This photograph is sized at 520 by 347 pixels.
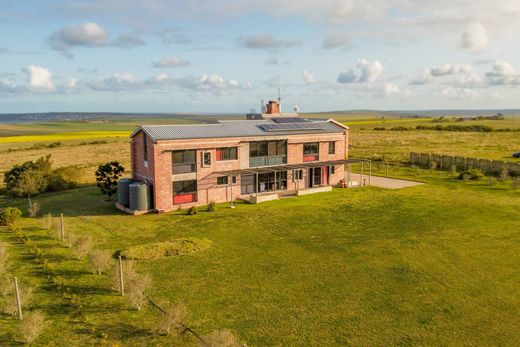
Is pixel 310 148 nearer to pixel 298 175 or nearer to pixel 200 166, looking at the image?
pixel 298 175

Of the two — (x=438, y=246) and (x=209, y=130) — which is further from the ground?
(x=209, y=130)

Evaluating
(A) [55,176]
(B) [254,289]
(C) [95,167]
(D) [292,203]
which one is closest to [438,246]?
(B) [254,289]

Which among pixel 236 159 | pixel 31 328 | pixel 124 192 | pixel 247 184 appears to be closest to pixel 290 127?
pixel 236 159

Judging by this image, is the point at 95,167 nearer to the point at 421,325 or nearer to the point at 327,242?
the point at 327,242

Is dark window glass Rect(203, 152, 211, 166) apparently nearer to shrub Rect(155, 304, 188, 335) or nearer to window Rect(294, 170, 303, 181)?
window Rect(294, 170, 303, 181)

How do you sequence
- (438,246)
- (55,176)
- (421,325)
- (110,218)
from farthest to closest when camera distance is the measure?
(55,176), (110,218), (438,246), (421,325)

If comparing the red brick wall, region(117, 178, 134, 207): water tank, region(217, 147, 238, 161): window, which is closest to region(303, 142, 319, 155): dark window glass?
the red brick wall
